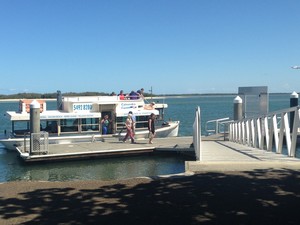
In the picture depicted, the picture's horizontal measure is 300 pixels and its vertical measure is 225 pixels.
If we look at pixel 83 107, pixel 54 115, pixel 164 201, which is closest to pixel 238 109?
pixel 83 107

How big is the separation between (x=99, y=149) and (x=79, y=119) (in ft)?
14.3

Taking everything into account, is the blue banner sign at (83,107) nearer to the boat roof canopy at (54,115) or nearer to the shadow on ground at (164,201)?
the boat roof canopy at (54,115)

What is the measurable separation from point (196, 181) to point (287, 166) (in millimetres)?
2638

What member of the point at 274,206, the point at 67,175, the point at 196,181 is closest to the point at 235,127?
the point at 67,175

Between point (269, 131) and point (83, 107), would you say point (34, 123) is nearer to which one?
point (83, 107)

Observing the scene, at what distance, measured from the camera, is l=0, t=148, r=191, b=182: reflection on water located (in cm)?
1526

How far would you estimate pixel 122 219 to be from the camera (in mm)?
5746

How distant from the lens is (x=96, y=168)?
55.1 ft

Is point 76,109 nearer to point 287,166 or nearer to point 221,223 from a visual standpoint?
point 287,166

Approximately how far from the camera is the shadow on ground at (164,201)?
575cm

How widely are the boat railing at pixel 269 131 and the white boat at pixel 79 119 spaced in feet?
22.6

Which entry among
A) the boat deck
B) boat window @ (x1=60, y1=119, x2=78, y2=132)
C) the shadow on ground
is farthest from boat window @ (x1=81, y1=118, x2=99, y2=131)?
the shadow on ground

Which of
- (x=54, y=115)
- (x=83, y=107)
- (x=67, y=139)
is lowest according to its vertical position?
(x=67, y=139)

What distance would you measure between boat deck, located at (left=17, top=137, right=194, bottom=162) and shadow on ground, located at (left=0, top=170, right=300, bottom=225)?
8863 mm
